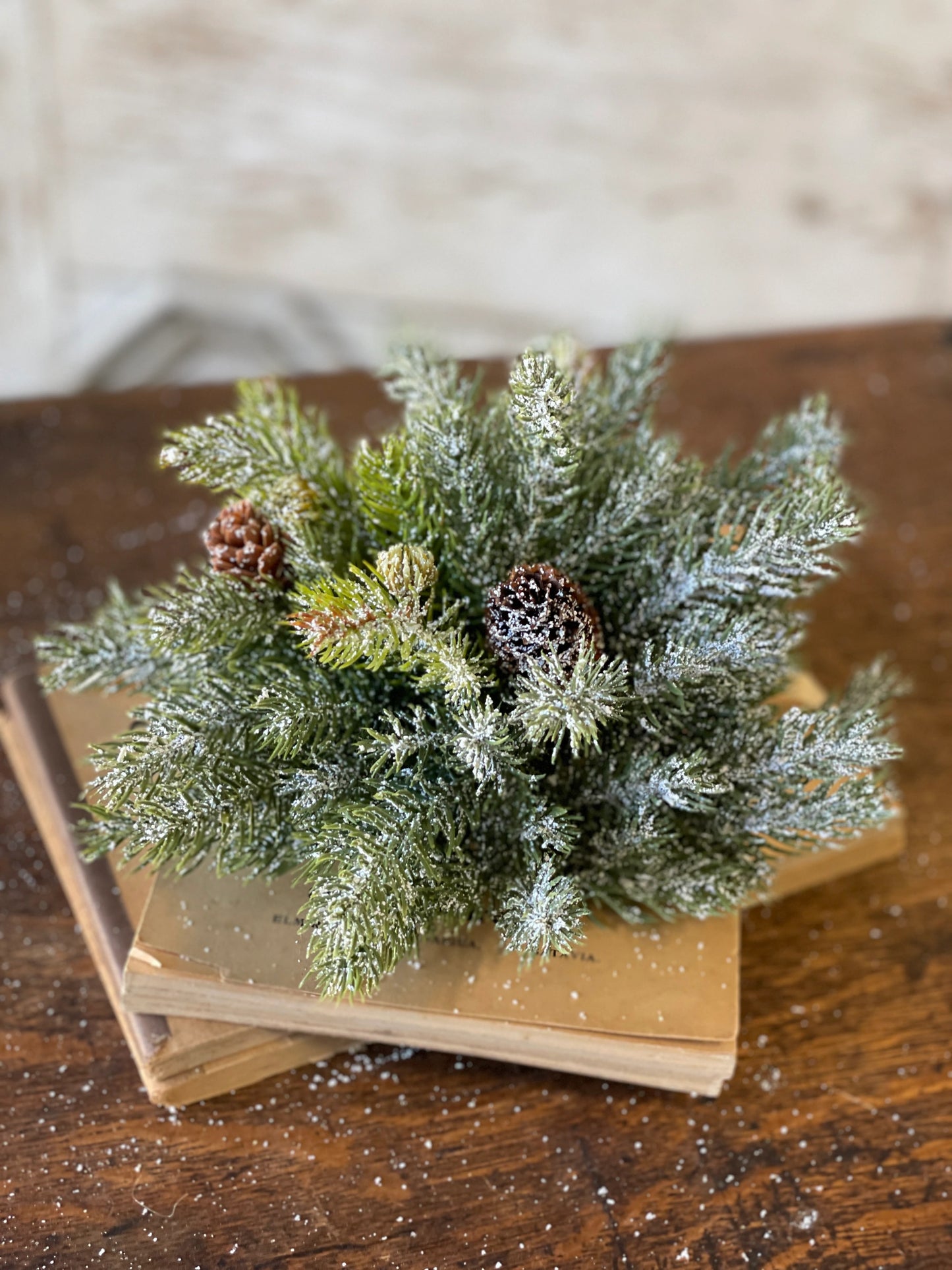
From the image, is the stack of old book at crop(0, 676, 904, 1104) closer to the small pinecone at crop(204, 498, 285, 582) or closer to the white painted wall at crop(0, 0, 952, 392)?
the small pinecone at crop(204, 498, 285, 582)

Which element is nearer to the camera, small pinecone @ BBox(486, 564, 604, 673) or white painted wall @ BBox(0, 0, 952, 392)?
small pinecone @ BBox(486, 564, 604, 673)

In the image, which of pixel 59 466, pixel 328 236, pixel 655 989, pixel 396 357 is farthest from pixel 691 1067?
pixel 328 236

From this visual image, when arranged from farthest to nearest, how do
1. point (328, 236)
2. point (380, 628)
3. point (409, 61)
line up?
1. point (328, 236)
2. point (409, 61)
3. point (380, 628)

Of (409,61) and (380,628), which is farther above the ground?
(409,61)

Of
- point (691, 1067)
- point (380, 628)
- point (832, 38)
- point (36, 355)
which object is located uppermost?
point (832, 38)

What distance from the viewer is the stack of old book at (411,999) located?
44cm

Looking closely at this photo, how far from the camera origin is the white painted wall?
4.21ft

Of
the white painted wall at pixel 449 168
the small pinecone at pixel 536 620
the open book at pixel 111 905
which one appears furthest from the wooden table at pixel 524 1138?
the white painted wall at pixel 449 168

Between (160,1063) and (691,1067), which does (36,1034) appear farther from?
A: (691,1067)

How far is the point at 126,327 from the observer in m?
1.45

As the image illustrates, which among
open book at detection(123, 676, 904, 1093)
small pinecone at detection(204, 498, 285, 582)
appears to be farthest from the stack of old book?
small pinecone at detection(204, 498, 285, 582)

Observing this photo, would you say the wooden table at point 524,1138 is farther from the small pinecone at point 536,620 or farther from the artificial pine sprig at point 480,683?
the small pinecone at point 536,620

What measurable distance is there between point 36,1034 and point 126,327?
1.18 meters

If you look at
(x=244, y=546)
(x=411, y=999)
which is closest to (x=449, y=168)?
(x=244, y=546)
